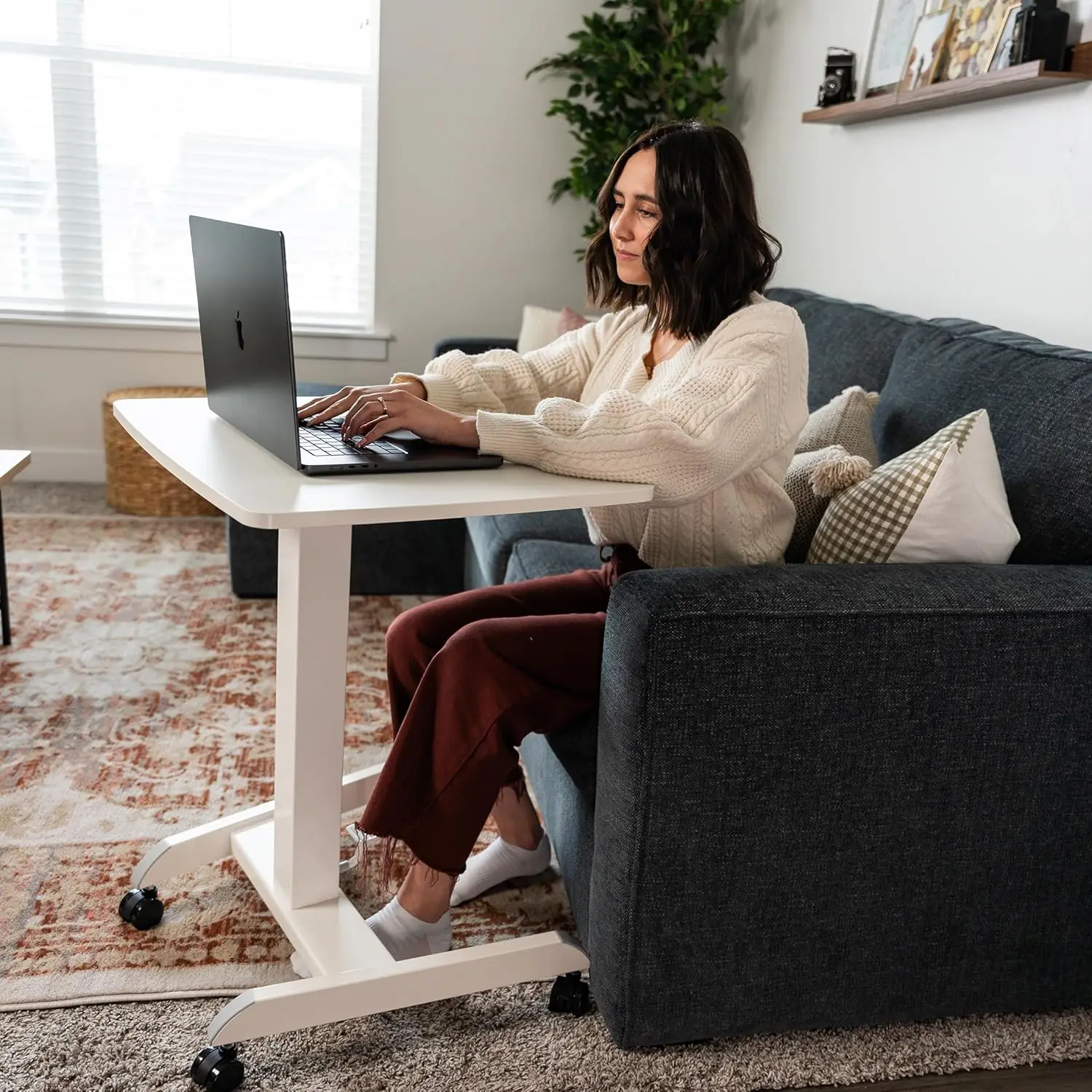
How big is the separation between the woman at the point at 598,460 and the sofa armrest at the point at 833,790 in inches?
5.3

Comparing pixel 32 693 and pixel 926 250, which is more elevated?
pixel 926 250

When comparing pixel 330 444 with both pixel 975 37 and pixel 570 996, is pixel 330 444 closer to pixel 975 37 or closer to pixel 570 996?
pixel 570 996

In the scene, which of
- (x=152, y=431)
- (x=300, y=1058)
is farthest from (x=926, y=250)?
(x=300, y=1058)

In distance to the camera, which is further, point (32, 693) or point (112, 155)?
point (112, 155)

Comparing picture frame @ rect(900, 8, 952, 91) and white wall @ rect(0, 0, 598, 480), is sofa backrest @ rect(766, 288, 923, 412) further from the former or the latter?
white wall @ rect(0, 0, 598, 480)

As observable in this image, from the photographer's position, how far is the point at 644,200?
4.82ft

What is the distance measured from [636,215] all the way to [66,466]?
2970mm

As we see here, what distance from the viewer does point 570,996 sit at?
1390 mm

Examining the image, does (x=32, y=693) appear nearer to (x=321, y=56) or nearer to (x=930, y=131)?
(x=930, y=131)

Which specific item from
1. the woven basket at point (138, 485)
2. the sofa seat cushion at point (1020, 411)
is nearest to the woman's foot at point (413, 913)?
the sofa seat cushion at point (1020, 411)

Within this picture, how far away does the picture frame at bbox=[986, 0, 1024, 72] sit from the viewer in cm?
194

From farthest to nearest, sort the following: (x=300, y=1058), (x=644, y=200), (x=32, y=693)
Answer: (x=32, y=693) < (x=644, y=200) < (x=300, y=1058)

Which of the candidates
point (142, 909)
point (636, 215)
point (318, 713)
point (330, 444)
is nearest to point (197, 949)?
point (142, 909)

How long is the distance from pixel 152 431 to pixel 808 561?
867mm
